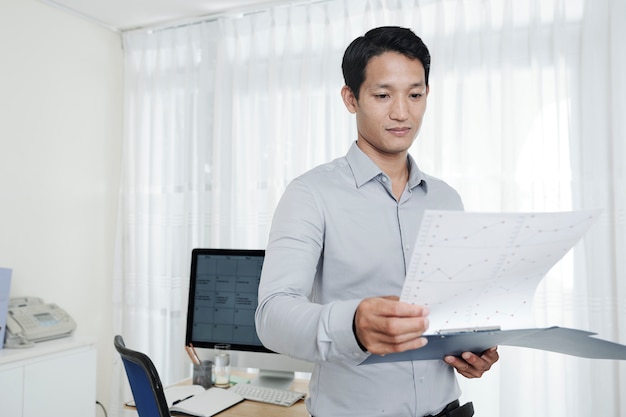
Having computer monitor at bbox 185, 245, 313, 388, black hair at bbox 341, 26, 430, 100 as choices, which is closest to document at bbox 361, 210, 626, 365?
black hair at bbox 341, 26, 430, 100

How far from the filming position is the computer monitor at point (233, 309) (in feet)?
7.25

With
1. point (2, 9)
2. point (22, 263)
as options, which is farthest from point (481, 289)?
point (2, 9)

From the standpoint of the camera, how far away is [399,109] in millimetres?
1222

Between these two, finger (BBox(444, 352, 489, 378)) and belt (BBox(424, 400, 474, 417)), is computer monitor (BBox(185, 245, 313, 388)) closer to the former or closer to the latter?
belt (BBox(424, 400, 474, 417))

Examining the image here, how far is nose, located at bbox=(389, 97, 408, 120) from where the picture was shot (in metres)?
1.22

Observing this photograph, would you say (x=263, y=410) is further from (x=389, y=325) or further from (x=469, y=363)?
(x=389, y=325)

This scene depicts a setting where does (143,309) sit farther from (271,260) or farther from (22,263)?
(271,260)

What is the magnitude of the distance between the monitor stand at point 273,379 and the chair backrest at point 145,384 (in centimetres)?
78

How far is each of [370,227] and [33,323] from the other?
2142mm

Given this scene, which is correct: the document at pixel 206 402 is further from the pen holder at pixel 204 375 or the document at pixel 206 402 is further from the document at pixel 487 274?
the document at pixel 487 274

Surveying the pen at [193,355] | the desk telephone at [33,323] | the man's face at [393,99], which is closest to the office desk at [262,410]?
the pen at [193,355]

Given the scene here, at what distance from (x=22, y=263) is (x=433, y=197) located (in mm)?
2480

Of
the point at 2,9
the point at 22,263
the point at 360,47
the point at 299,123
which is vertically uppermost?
the point at 2,9

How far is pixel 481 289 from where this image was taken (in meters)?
0.88
